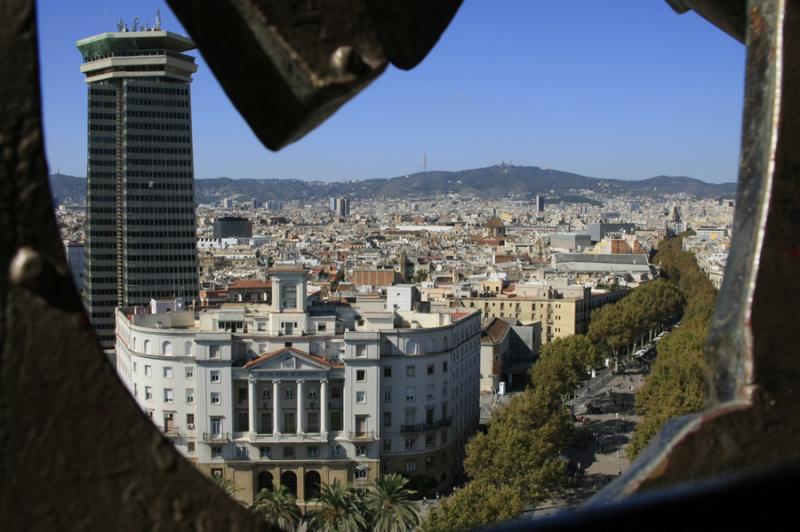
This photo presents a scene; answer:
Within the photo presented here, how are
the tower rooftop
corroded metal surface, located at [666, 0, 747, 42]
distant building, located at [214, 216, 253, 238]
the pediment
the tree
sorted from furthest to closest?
distant building, located at [214, 216, 253, 238] < the tower rooftop < the pediment < the tree < corroded metal surface, located at [666, 0, 747, 42]

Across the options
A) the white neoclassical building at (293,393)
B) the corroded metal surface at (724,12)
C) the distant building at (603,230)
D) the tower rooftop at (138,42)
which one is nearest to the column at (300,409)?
the white neoclassical building at (293,393)

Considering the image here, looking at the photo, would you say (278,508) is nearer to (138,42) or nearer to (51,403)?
(51,403)

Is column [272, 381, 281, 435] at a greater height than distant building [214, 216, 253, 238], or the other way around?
Result: distant building [214, 216, 253, 238]

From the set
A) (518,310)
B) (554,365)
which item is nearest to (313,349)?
(554,365)

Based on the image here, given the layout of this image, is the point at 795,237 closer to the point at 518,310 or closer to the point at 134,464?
the point at 134,464

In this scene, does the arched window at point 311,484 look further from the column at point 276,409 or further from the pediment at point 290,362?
the pediment at point 290,362

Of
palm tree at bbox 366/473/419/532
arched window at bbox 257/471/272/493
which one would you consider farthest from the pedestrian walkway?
arched window at bbox 257/471/272/493

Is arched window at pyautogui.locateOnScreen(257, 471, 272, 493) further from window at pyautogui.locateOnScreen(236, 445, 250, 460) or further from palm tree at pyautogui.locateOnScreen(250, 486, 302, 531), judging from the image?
palm tree at pyautogui.locateOnScreen(250, 486, 302, 531)
